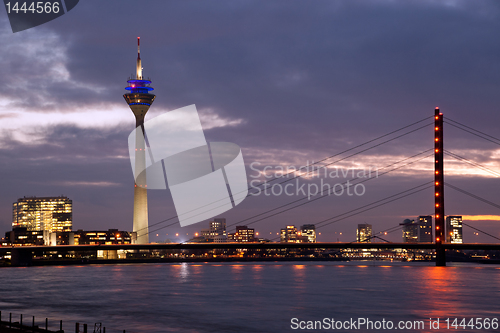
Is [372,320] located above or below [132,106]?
below

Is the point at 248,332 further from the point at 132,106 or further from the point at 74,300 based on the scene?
the point at 132,106

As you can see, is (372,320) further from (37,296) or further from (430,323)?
(37,296)

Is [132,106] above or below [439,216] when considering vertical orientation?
above

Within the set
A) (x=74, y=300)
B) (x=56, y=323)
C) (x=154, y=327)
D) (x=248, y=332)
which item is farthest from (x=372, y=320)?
(x=74, y=300)

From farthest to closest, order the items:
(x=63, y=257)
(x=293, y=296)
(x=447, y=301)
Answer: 1. (x=63, y=257)
2. (x=293, y=296)
3. (x=447, y=301)

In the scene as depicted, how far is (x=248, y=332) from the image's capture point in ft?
111

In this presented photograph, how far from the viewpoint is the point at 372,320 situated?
38781 mm

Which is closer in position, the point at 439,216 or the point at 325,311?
the point at 325,311

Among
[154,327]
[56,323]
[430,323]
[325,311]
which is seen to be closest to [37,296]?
[56,323]

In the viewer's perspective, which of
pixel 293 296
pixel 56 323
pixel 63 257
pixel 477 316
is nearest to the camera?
pixel 56 323

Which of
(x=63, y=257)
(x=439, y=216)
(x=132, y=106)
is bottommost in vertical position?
(x=63, y=257)

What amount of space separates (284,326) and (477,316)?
15.2m

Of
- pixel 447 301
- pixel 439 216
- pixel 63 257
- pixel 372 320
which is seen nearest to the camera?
pixel 372 320

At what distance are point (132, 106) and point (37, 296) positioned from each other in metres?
149
